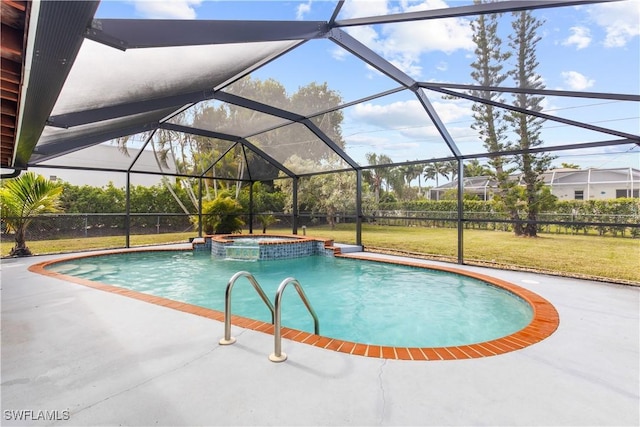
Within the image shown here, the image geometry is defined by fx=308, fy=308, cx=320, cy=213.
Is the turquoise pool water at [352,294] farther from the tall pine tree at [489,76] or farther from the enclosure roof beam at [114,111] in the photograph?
the tall pine tree at [489,76]

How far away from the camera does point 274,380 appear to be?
241cm

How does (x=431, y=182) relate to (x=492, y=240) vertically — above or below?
above

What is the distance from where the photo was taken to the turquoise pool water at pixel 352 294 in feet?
14.7

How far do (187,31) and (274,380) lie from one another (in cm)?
328

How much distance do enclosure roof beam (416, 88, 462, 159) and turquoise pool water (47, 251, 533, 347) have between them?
131 inches

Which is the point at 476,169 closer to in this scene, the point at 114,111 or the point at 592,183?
the point at 592,183

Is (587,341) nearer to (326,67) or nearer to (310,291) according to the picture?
(310,291)

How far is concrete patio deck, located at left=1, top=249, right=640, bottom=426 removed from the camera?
2029mm

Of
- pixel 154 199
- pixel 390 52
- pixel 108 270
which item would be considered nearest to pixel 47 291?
pixel 108 270

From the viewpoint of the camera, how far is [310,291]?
6.59 metres

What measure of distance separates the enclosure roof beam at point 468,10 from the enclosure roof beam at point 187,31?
32.2 inches

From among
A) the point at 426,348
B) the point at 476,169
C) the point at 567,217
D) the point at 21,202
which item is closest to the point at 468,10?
the point at 426,348

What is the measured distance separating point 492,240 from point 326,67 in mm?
10815

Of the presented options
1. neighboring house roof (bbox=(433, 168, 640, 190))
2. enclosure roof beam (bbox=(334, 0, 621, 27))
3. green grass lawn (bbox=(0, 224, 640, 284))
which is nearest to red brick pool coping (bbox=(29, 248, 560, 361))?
enclosure roof beam (bbox=(334, 0, 621, 27))
